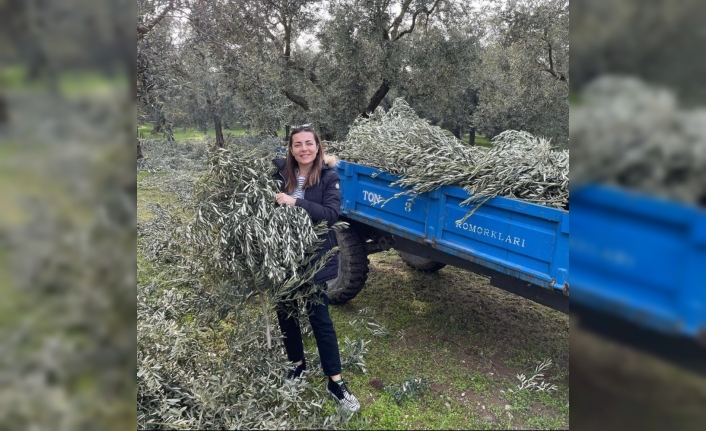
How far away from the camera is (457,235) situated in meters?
3.39

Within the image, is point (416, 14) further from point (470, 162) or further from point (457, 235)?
point (457, 235)

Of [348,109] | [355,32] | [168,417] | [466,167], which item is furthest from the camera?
[348,109]

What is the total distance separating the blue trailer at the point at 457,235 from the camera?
2793 millimetres

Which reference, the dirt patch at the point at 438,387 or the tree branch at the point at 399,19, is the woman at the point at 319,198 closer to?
the dirt patch at the point at 438,387
